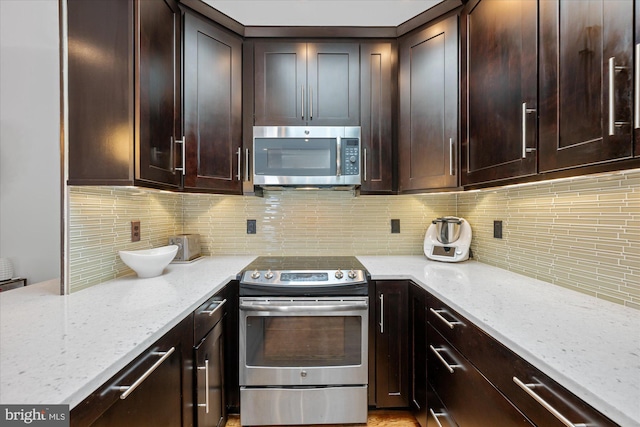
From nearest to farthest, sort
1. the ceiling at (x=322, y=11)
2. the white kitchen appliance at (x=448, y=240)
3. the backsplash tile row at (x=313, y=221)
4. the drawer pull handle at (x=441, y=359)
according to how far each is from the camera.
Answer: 1. the drawer pull handle at (x=441, y=359)
2. the ceiling at (x=322, y=11)
3. the white kitchen appliance at (x=448, y=240)
4. the backsplash tile row at (x=313, y=221)

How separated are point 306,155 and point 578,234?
1414 millimetres

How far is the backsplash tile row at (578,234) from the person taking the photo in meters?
1.01

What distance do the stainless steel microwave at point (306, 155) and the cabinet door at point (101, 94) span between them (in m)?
0.74

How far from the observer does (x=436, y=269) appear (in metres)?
1.69

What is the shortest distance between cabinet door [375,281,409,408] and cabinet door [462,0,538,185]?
75 cm

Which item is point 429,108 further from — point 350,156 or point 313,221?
point 313,221

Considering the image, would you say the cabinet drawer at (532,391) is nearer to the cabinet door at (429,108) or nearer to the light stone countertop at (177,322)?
the light stone countertop at (177,322)

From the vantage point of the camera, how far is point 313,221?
2.17m

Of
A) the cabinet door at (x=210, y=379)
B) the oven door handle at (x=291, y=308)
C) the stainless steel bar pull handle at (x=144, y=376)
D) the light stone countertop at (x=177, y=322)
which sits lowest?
the cabinet door at (x=210, y=379)

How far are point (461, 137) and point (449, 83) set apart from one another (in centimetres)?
33

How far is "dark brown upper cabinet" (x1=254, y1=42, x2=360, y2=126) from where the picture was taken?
1.81m

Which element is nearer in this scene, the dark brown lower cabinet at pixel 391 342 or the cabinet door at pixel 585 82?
the cabinet door at pixel 585 82

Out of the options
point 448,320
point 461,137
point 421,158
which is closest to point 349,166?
point 421,158

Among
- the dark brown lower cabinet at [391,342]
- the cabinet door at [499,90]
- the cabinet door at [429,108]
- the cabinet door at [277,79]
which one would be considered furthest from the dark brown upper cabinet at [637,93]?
the cabinet door at [277,79]
